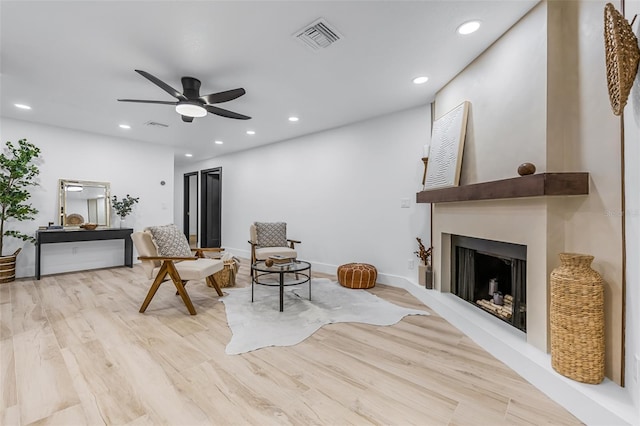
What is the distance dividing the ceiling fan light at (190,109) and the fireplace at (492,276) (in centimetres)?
309

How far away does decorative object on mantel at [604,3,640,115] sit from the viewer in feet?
4.06

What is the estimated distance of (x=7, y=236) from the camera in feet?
14.1

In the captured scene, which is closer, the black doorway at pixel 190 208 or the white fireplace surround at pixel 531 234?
the white fireplace surround at pixel 531 234

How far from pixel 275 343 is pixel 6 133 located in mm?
5376

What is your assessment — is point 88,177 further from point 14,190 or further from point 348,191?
point 348,191

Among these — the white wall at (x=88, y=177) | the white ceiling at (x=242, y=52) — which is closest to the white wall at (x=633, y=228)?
the white ceiling at (x=242, y=52)

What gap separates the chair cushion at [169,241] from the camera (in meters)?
3.16

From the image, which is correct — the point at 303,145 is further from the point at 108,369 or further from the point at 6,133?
the point at 6,133

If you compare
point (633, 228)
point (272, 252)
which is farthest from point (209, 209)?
point (633, 228)

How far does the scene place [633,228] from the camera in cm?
140

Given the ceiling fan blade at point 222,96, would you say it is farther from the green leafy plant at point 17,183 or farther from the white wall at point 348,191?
the green leafy plant at point 17,183

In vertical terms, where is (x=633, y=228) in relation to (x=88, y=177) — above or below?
below

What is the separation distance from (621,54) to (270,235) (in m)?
4.19

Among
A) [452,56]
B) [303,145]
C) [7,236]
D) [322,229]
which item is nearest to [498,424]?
[452,56]
